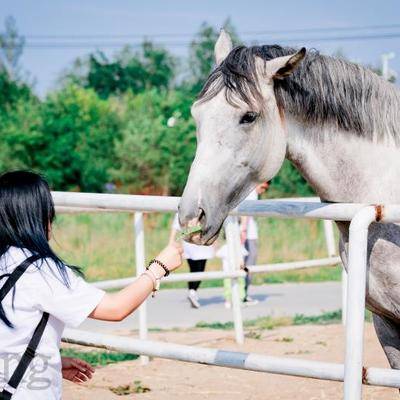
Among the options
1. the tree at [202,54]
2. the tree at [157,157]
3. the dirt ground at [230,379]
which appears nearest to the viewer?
the dirt ground at [230,379]

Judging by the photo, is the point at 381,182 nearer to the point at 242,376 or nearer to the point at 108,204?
the point at 108,204

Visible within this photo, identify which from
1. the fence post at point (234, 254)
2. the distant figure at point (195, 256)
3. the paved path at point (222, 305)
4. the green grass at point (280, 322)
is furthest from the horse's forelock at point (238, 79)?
A: the distant figure at point (195, 256)

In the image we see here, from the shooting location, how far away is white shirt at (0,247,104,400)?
250 centimetres

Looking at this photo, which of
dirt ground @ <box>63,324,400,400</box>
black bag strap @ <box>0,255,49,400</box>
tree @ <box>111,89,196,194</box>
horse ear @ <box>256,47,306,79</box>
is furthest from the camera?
tree @ <box>111,89,196,194</box>

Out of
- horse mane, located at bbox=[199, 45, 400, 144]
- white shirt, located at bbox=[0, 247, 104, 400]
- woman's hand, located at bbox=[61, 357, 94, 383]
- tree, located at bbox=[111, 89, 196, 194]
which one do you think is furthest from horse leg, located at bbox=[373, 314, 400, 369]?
tree, located at bbox=[111, 89, 196, 194]

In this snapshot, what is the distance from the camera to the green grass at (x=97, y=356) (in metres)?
6.90

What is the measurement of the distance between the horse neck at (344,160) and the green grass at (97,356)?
412cm

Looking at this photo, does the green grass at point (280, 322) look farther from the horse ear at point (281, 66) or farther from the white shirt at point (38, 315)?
the white shirt at point (38, 315)

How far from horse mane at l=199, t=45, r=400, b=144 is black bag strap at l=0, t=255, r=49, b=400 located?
968mm

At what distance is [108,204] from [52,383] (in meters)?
1.01

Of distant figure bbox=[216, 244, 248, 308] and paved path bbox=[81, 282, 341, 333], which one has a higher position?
distant figure bbox=[216, 244, 248, 308]

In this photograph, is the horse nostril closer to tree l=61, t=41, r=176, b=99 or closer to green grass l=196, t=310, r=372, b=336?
green grass l=196, t=310, r=372, b=336

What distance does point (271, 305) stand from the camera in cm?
1082

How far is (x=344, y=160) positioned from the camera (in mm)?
3111
